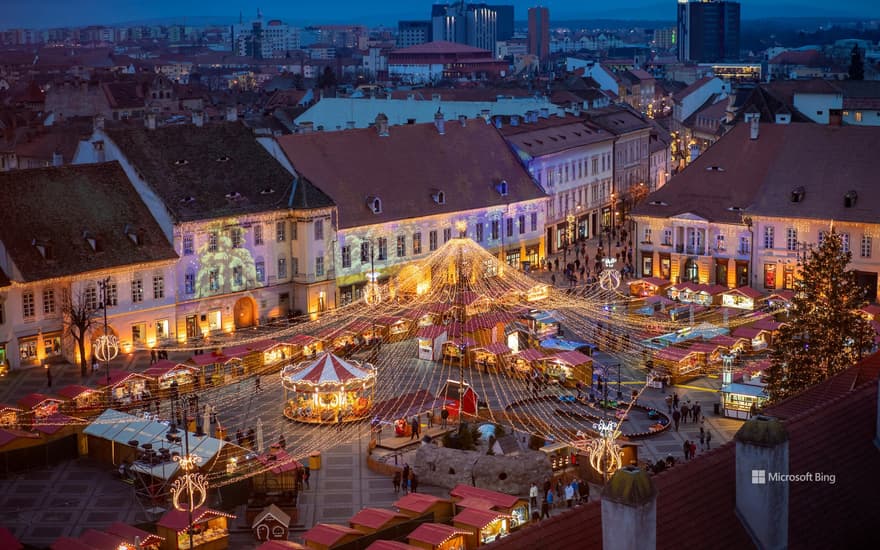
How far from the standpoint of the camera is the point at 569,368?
5444cm

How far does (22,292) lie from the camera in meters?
57.1

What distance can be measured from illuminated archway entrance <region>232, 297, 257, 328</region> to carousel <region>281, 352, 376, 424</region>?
1516 centimetres

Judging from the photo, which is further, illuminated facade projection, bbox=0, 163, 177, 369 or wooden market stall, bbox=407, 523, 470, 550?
illuminated facade projection, bbox=0, 163, 177, 369

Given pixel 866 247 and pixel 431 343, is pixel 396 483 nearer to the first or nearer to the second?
pixel 431 343

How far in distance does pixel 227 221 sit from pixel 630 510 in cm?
4757

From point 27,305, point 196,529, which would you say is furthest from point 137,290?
point 196,529

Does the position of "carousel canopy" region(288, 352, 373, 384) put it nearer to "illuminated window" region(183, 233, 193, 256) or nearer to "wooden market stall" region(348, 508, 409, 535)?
"wooden market stall" region(348, 508, 409, 535)

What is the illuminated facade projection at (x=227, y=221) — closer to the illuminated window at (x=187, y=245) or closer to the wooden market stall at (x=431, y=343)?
the illuminated window at (x=187, y=245)

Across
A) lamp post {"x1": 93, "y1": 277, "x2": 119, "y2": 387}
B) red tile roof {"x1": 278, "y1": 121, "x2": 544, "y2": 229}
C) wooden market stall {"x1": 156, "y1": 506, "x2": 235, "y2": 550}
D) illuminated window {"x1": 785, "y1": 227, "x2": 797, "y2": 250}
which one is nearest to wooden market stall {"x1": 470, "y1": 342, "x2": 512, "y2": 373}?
red tile roof {"x1": 278, "y1": 121, "x2": 544, "y2": 229}

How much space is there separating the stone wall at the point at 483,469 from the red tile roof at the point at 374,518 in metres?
5.70

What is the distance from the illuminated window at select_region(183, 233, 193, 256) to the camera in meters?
63.1

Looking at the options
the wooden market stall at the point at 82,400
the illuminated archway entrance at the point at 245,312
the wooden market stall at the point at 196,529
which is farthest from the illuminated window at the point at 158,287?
the wooden market stall at the point at 196,529

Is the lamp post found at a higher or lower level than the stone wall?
higher

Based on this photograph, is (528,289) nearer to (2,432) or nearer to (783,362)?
(783,362)
